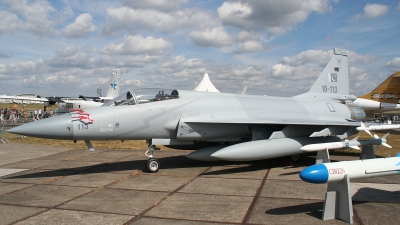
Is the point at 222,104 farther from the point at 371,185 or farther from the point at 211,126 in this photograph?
the point at 371,185

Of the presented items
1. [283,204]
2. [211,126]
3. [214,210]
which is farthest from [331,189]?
[211,126]

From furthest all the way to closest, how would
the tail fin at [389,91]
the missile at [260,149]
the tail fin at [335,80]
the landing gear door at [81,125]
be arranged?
the tail fin at [389,91] < the tail fin at [335,80] < the missile at [260,149] < the landing gear door at [81,125]

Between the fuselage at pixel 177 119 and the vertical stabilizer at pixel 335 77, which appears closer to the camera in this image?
the fuselage at pixel 177 119

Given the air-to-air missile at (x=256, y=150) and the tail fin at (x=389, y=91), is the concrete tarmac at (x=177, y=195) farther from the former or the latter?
the tail fin at (x=389, y=91)

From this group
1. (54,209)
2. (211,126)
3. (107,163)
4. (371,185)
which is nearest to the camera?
(54,209)

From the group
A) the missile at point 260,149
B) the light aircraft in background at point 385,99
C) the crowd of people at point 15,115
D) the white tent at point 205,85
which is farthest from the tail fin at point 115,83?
the missile at point 260,149

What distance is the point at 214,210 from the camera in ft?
17.7

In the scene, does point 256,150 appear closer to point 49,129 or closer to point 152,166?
point 152,166

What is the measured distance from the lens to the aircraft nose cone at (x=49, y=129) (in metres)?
7.29

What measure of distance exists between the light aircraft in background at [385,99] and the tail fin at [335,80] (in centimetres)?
1280

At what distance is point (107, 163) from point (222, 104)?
4.28 meters

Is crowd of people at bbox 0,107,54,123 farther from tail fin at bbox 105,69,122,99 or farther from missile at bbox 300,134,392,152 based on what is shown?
missile at bbox 300,134,392,152

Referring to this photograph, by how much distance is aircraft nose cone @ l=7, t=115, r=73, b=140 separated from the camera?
7289 mm

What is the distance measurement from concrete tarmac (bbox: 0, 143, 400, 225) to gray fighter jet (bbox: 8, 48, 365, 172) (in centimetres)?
74
